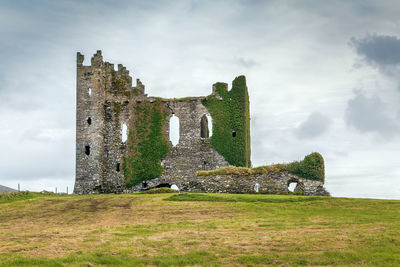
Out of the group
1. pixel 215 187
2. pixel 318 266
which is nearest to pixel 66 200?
pixel 215 187

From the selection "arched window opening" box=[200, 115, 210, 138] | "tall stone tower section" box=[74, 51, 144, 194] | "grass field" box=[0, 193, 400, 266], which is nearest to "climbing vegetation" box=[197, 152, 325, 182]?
"grass field" box=[0, 193, 400, 266]

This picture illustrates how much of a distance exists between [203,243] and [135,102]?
33.1 m

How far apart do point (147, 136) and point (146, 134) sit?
0.25m

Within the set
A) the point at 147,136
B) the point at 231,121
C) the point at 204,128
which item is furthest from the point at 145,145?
the point at 231,121

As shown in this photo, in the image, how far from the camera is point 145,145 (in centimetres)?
4931

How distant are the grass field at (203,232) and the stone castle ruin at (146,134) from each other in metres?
11.7

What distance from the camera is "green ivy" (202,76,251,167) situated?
47781mm

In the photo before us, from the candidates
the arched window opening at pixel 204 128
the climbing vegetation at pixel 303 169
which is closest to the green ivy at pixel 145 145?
the arched window opening at pixel 204 128

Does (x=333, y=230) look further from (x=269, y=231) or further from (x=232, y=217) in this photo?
(x=232, y=217)

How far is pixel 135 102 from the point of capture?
165ft

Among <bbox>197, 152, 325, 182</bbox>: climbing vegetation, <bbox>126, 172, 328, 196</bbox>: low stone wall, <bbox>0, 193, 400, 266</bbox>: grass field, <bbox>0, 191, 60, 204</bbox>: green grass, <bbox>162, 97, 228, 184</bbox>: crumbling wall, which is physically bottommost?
<bbox>0, 193, 400, 266</bbox>: grass field

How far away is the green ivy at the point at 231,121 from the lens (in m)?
47.8

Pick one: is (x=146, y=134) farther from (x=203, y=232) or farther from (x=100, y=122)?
(x=203, y=232)

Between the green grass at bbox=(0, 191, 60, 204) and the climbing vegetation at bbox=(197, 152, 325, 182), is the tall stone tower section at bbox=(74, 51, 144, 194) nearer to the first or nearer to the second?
the green grass at bbox=(0, 191, 60, 204)
